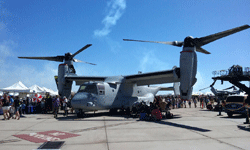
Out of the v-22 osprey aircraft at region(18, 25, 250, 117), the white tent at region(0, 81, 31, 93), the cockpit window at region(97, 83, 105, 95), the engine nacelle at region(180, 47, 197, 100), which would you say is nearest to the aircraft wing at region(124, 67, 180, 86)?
the v-22 osprey aircraft at region(18, 25, 250, 117)

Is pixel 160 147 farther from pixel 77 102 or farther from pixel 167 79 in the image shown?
pixel 167 79

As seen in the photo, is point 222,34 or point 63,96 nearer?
point 222,34

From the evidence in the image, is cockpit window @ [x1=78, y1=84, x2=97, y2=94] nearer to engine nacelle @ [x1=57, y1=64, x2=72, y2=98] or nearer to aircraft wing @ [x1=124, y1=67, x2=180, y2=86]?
aircraft wing @ [x1=124, y1=67, x2=180, y2=86]

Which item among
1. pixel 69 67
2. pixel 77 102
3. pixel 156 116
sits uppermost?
pixel 69 67

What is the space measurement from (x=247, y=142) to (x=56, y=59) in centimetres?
1734

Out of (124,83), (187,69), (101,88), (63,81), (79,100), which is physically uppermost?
(187,69)

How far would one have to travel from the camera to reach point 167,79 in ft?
50.1

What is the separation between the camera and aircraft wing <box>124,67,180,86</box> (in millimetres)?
11570

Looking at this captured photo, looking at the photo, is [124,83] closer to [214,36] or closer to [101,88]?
[101,88]

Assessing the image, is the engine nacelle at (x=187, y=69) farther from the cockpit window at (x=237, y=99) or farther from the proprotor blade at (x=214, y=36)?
the cockpit window at (x=237, y=99)

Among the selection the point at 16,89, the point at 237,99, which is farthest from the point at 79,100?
the point at 16,89

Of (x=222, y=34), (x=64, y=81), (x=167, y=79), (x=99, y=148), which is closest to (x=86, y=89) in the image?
(x=64, y=81)

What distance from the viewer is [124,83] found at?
15672 mm

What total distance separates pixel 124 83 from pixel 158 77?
10.7ft
